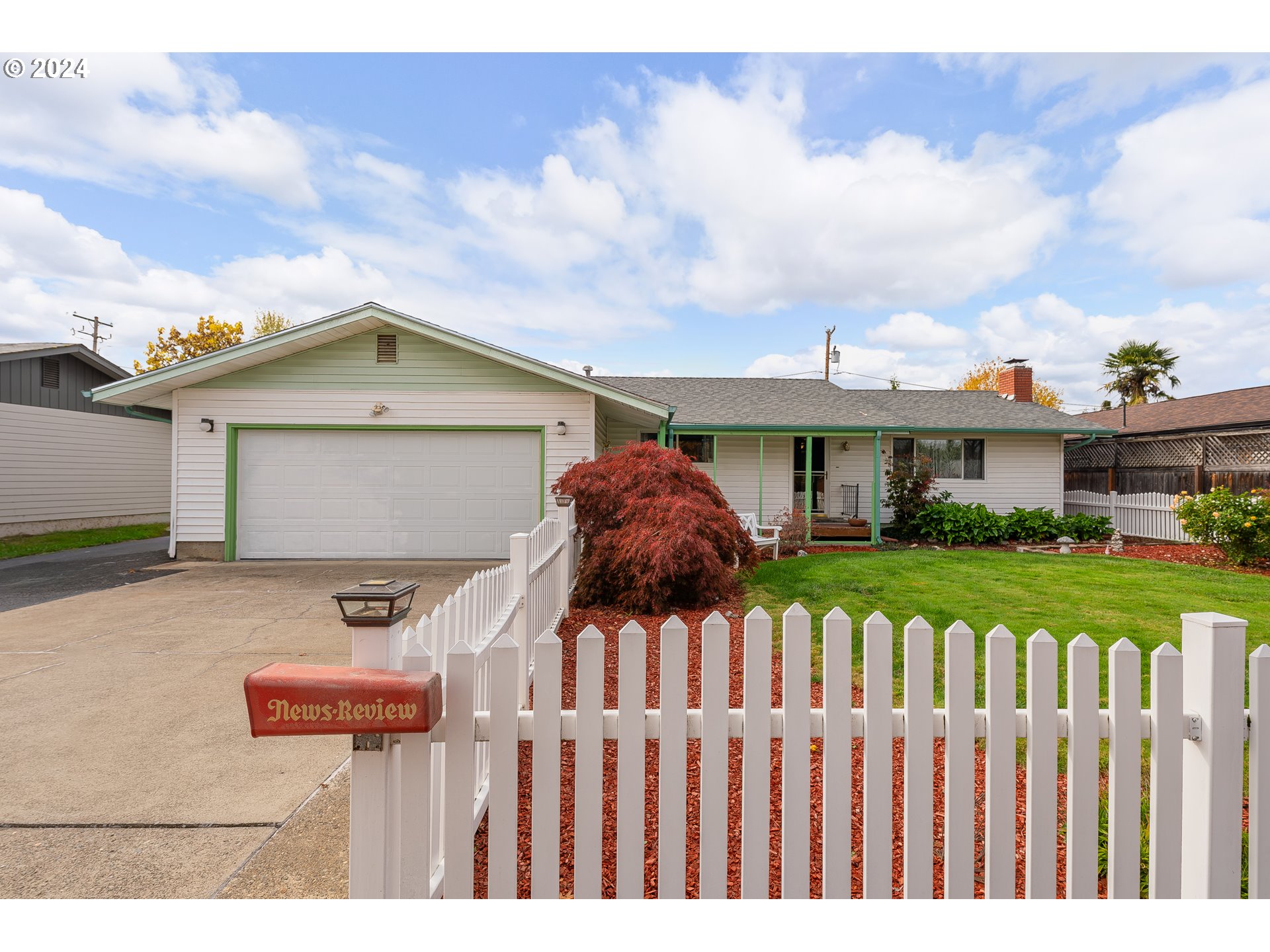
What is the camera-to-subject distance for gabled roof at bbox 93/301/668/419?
10.2 m

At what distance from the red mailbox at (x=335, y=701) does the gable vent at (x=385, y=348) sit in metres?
10.3

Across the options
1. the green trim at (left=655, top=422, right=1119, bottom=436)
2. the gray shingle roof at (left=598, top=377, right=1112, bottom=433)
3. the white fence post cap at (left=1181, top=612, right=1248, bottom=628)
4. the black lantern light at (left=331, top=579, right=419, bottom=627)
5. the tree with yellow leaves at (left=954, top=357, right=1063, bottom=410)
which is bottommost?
the white fence post cap at (left=1181, top=612, right=1248, bottom=628)

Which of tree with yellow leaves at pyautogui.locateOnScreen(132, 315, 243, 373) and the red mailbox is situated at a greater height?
tree with yellow leaves at pyautogui.locateOnScreen(132, 315, 243, 373)

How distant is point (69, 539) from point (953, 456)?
2095 cm

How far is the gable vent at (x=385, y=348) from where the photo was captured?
11.0m

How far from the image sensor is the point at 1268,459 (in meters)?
13.5

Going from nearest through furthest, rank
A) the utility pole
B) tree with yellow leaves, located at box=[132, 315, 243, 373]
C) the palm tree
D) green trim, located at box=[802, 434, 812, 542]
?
green trim, located at box=[802, 434, 812, 542] → tree with yellow leaves, located at box=[132, 315, 243, 373] → the utility pole → the palm tree

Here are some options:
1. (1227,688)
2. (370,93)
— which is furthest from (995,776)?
(370,93)

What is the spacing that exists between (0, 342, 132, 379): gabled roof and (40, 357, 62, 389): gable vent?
18 centimetres

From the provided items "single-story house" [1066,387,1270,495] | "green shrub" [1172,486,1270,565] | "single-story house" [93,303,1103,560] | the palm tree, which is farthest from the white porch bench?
the palm tree

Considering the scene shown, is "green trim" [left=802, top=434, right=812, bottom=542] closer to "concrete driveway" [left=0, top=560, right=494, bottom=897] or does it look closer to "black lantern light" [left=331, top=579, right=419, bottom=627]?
"concrete driveway" [left=0, top=560, right=494, bottom=897]

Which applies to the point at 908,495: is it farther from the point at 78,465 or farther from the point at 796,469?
the point at 78,465

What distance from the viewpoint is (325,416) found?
1097 centimetres

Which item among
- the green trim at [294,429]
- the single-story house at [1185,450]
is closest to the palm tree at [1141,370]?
the single-story house at [1185,450]
